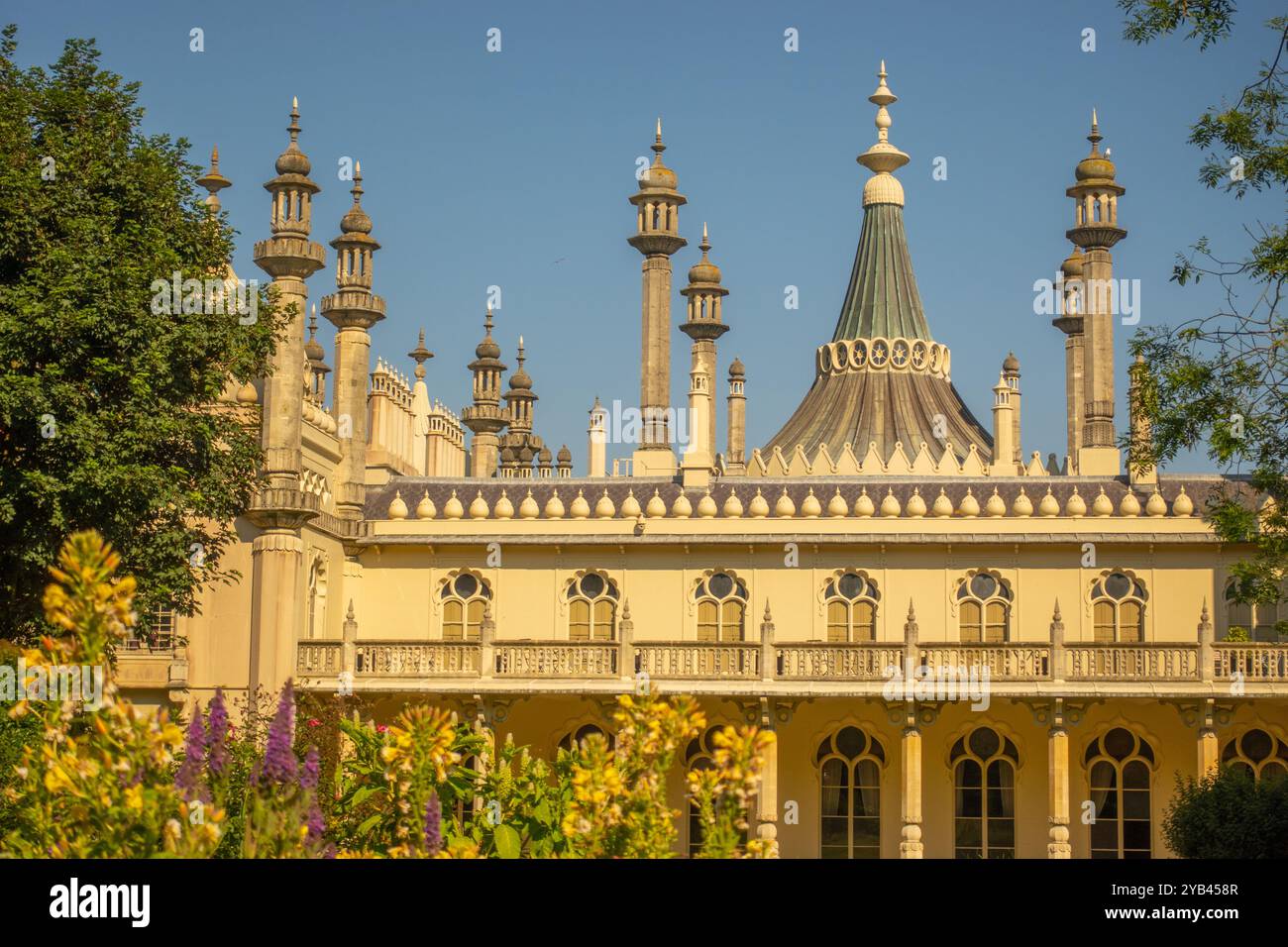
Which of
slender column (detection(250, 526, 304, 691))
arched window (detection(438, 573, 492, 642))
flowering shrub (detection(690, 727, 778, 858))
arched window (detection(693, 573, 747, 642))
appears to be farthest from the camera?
arched window (detection(438, 573, 492, 642))

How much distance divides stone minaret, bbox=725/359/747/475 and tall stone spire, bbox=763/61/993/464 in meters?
2.18

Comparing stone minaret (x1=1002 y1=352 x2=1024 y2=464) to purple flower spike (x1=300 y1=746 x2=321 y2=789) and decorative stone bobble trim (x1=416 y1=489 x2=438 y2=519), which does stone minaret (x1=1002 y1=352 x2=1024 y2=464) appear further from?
purple flower spike (x1=300 y1=746 x2=321 y2=789)

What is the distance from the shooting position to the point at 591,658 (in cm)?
3659

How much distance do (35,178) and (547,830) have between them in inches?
580

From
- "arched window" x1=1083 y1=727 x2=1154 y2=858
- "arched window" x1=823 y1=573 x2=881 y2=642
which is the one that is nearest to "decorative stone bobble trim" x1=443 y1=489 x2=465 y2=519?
"arched window" x1=823 y1=573 x2=881 y2=642

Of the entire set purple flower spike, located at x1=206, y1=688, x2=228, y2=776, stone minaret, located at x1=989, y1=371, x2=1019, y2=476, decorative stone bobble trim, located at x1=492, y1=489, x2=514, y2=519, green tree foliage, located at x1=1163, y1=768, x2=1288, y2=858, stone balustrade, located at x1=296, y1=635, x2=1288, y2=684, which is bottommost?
green tree foliage, located at x1=1163, y1=768, x2=1288, y2=858

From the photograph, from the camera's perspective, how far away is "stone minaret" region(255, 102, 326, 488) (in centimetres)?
3581

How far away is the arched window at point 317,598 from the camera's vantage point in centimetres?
3761

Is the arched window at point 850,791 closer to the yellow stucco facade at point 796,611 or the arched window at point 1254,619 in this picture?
the yellow stucco facade at point 796,611

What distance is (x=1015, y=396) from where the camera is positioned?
55844mm

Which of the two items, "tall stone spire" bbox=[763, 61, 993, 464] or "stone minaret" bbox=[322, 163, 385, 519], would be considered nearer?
"stone minaret" bbox=[322, 163, 385, 519]

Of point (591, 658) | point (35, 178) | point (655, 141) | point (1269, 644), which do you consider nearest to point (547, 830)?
point (35, 178)

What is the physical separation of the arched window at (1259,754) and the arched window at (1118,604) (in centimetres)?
287
